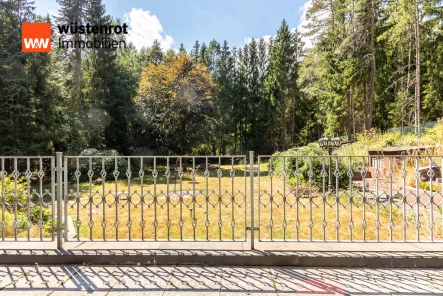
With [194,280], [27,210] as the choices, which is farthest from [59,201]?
[194,280]

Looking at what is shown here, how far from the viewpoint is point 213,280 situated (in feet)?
7.94

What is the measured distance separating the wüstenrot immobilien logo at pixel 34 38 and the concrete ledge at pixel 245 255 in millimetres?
13070

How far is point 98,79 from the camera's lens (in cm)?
1691

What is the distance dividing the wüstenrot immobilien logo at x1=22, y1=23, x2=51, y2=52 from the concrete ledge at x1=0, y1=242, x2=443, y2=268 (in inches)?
515

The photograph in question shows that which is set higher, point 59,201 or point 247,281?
point 59,201

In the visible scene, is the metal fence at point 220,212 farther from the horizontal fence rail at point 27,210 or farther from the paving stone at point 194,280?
the paving stone at point 194,280

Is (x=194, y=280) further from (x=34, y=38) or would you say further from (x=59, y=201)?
(x=34, y=38)

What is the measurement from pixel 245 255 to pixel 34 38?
50.4ft

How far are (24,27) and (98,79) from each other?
4640mm

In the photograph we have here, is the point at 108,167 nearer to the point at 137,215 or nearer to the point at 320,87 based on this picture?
the point at 137,215

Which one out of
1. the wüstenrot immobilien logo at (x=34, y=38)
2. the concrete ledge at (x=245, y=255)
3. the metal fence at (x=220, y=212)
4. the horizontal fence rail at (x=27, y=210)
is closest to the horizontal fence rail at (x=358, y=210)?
the metal fence at (x=220, y=212)

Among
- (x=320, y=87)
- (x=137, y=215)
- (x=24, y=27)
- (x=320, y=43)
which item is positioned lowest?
(x=137, y=215)

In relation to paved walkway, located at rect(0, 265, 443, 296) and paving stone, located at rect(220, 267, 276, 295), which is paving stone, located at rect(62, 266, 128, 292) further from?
paving stone, located at rect(220, 267, 276, 295)

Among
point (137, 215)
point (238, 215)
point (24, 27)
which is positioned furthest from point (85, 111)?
point (238, 215)
